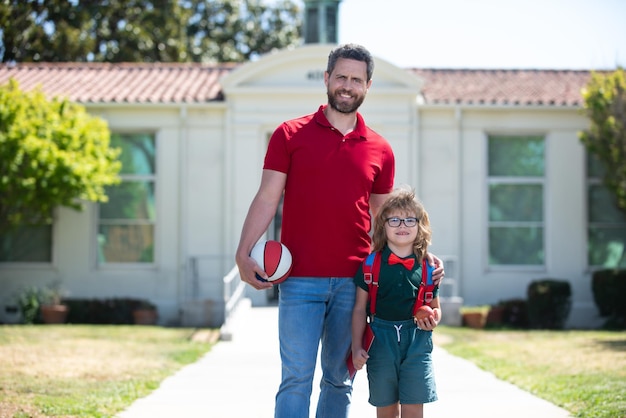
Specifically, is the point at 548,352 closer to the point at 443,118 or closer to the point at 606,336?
the point at 606,336

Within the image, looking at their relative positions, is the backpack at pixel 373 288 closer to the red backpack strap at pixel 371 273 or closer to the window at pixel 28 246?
the red backpack strap at pixel 371 273

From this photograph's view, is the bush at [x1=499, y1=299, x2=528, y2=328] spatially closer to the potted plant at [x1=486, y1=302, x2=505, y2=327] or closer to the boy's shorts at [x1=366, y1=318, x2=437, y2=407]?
the potted plant at [x1=486, y1=302, x2=505, y2=327]

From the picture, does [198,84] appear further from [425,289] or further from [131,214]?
[425,289]

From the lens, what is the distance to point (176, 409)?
7.14 meters

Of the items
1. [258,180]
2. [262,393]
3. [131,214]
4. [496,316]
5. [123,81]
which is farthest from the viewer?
[123,81]

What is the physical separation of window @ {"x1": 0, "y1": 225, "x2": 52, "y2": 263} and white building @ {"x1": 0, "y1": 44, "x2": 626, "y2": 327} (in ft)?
0.27

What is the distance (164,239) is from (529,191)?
6816 millimetres

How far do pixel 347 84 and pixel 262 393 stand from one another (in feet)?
13.1

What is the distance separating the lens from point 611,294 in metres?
15.4

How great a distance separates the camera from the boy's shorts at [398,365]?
4988 mm

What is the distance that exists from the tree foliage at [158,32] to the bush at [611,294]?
11451 mm

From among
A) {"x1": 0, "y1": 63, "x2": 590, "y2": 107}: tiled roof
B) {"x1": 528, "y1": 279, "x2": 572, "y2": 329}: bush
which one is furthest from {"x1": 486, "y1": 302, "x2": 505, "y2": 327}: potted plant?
{"x1": 0, "y1": 63, "x2": 590, "y2": 107}: tiled roof

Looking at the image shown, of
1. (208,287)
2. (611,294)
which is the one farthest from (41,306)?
(611,294)

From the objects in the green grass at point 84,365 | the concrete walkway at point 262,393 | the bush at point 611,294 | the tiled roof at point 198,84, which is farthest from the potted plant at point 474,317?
the green grass at point 84,365
